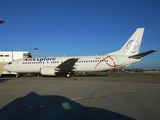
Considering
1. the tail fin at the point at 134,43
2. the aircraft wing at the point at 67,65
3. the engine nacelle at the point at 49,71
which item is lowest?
the engine nacelle at the point at 49,71

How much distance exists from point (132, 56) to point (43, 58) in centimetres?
1479

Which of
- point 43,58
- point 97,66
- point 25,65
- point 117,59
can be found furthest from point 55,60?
point 117,59

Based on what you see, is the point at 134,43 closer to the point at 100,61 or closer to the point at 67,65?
the point at 100,61

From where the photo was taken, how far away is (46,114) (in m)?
4.69

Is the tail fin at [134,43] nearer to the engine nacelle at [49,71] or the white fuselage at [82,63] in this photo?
the white fuselage at [82,63]

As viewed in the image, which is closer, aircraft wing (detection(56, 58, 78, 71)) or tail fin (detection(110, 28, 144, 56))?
aircraft wing (detection(56, 58, 78, 71))

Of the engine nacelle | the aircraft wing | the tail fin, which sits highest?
the tail fin

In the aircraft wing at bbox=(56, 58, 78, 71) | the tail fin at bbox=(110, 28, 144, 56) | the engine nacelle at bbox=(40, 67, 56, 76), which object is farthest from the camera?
the tail fin at bbox=(110, 28, 144, 56)

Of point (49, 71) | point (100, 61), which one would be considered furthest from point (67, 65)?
point (100, 61)

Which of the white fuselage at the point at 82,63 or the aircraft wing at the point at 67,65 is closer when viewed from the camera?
the aircraft wing at the point at 67,65

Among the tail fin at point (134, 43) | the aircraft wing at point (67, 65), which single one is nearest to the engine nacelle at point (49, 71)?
the aircraft wing at point (67, 65)

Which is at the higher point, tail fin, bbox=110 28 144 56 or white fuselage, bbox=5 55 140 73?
tail fin, bbox=110 28 144 56

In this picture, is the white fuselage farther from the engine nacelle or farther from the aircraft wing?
the engine nacelle

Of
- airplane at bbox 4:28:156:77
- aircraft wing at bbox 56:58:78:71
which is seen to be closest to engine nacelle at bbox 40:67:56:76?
airplane at bbox 4:28:156:77
